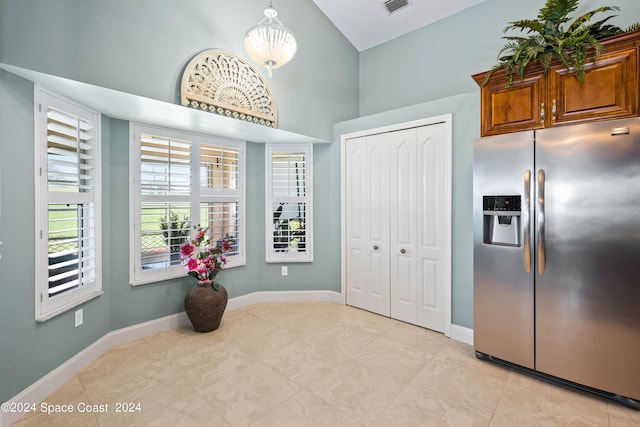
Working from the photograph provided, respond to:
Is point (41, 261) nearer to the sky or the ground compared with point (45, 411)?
nearer to the sky

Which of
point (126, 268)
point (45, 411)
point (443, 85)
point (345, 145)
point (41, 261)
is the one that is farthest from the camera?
point (345, 145)

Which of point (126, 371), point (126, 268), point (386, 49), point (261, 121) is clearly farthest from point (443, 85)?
point (126, 371)

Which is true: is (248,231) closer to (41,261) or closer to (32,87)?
(41,261)

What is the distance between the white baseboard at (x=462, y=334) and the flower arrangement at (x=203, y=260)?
2.52 metres

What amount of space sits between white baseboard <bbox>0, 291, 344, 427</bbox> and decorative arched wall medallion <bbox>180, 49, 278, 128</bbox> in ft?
7.47

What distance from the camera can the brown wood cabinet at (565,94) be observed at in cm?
189

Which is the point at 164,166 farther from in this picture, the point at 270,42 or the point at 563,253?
the point at 563,253

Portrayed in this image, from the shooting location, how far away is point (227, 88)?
276 centimetres

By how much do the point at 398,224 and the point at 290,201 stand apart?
152 centimetres

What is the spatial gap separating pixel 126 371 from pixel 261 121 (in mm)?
2589

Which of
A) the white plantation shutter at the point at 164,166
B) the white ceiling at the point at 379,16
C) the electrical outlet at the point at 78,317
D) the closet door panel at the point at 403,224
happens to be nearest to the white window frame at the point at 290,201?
the white plantation shutter at the point at 164,166

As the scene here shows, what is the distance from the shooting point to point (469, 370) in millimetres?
2348

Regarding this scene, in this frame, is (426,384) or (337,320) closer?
(426,384)

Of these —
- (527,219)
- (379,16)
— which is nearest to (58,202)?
(527,219)
